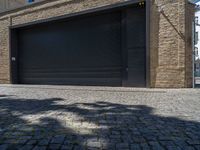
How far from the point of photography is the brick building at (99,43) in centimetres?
→ 981

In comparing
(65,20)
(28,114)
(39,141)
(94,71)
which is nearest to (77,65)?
(94,71)

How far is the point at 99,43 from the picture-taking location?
11.7m

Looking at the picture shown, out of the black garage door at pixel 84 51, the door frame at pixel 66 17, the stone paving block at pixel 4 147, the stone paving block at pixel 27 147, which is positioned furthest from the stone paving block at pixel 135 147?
the black garage door at pixel 84 51

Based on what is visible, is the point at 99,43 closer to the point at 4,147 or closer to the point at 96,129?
the point at 96,129

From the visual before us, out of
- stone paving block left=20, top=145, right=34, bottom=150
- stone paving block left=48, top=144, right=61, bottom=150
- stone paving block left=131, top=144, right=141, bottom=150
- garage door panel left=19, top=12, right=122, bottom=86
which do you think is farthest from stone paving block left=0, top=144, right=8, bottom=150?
garage door panel left=19, top=12, right=122, bottom=86

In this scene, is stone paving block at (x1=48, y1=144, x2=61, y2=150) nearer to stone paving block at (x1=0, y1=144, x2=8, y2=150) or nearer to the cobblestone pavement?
the cobblestone pavement

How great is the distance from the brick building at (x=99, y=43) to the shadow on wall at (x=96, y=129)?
196 inches

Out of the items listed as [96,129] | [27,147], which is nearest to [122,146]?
[96,129]

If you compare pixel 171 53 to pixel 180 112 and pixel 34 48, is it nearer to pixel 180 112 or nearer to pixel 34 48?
pixel 180 112

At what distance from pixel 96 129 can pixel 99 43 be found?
8.18 metres

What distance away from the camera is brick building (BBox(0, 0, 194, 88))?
9.81 m

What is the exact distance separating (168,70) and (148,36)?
5.81 ft

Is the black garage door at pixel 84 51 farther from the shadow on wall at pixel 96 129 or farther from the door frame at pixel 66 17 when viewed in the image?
the shadow on wall at pixel 96 129

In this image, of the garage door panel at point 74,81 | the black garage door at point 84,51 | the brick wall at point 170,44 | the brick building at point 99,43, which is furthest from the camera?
the garage door panel at point 74,81
